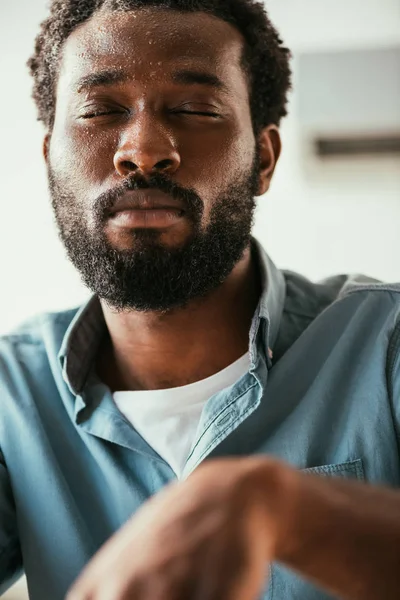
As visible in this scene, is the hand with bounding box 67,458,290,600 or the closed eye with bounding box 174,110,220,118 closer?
the hand with bounding box 67,458,290,600

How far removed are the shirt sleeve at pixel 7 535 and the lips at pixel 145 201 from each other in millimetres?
387

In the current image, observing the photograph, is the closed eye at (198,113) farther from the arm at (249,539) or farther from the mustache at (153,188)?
the arm at (249,539)

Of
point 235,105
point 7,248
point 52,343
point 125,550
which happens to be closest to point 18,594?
point 52,343

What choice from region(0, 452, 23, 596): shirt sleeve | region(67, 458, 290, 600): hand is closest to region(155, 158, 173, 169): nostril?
region(0, 452, 23, 596): shirt sleeve

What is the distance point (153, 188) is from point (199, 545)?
0.60 metres

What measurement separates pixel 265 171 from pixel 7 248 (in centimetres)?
93

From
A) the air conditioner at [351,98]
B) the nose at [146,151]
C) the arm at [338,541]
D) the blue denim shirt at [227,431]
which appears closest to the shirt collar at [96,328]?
the blue denim shirt at [227,431]

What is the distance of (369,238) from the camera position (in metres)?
1.92

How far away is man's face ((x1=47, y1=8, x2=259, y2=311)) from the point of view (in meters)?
1.00

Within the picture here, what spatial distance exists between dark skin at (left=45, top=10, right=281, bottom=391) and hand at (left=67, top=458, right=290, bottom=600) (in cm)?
56

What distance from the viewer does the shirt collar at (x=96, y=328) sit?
1.06 metres

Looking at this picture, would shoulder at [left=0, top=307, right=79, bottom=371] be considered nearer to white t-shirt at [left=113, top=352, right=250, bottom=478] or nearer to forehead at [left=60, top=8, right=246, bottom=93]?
white t-shirt at [left=113, top=352, right=250, bottom=478]

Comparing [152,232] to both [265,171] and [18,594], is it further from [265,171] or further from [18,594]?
[18,594]

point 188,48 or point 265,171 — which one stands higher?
point 188,48
